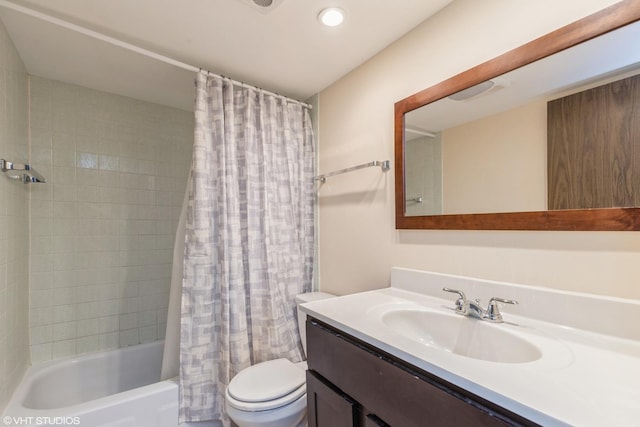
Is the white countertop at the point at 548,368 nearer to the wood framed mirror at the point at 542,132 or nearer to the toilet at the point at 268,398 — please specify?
the wood framed mirror at the point at 542,132

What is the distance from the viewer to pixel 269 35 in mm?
1477

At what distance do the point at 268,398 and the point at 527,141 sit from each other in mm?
1511

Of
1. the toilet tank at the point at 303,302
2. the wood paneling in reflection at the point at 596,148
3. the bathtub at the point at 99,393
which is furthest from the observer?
the toilet tank at the point at 303,302

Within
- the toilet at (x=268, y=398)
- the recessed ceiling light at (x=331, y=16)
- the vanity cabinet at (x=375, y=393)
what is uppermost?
the recessed ceiling light at (x=331, y=16)

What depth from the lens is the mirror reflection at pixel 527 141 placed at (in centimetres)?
86

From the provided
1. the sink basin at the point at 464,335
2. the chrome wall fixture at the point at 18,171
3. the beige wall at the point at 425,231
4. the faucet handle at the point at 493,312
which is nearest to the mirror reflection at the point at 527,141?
the beige wall at the point at 425,231

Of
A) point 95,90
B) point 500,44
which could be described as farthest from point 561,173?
point 95,90

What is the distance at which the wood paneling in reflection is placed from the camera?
0.83 m

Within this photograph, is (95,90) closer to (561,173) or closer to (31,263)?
(31,263)

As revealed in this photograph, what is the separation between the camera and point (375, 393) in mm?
852

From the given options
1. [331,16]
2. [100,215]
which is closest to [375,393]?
[331,16]

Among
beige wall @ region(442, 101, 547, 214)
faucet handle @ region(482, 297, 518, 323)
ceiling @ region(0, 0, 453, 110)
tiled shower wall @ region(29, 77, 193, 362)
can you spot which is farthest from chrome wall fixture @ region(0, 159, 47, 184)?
faucet handle @ region(482, 297, 518, 323)

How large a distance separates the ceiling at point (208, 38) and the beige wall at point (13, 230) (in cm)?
17

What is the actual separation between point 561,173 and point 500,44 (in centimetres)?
55
